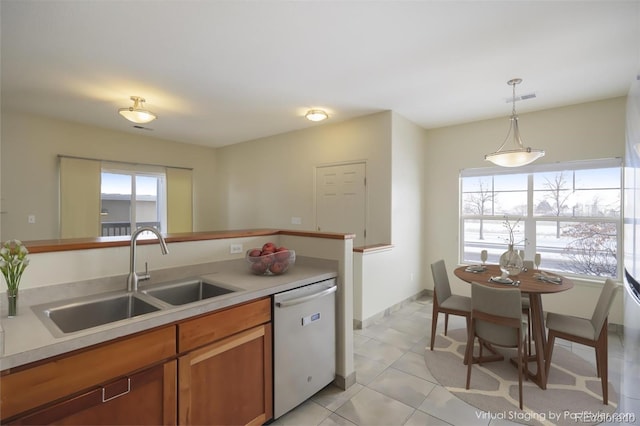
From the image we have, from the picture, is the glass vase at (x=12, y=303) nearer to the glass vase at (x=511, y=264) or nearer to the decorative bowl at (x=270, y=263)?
the decorative bowl at (x=270, y=263)

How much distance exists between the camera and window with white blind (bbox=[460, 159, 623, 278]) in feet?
11.4

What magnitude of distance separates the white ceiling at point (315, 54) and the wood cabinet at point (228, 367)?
197 centimetres

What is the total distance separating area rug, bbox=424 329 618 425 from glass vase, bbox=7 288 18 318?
2.71 meters

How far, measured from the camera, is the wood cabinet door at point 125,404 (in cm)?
106

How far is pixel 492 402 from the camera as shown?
6.98ft

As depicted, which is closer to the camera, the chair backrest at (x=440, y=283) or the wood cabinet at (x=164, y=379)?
the wood cabinet at (x=164, y=379)

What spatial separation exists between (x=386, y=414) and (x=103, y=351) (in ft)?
5.79

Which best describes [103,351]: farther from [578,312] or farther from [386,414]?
[578,312]

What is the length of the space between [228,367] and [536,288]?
2.40 meters

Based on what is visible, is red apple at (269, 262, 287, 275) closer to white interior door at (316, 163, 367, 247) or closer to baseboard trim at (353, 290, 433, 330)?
baseboard trim at (353, 290, 433, 330)

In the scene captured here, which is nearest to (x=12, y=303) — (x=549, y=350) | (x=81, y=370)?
(x=81, y=370)

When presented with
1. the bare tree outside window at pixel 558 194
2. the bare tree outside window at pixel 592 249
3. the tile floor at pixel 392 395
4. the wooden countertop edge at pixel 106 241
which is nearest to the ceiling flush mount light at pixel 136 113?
the wooden countertop edge at pixel 106 241

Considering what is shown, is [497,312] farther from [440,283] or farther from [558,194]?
[558,194]

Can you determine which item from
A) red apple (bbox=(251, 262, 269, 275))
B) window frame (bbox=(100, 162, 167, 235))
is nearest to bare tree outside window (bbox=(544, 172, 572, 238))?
red apple (bbox=(251, 262, 269, 275))
